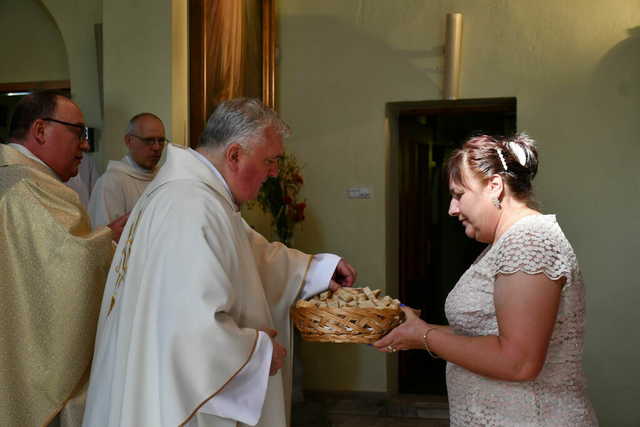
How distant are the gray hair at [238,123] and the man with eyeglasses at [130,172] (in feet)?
4.30

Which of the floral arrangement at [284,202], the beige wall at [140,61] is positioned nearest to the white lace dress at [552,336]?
the beige wall at [140,61]

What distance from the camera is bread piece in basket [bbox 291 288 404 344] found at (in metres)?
2.08

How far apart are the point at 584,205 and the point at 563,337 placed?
3.94m

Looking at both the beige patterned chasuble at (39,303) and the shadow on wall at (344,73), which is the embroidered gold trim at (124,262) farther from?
the shadow on wall at (344,73)

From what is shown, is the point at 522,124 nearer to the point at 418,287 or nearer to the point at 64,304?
the point at 418,287

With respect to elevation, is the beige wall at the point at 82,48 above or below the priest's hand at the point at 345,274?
above

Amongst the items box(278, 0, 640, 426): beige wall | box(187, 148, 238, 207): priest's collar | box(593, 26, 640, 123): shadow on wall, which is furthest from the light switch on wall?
box(187, 148, 238, 207): priest's collar

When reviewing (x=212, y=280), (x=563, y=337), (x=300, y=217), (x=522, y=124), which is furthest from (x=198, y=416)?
(x=522, y=124)

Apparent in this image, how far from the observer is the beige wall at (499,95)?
5.46 metres

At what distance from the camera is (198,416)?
6.47 feet

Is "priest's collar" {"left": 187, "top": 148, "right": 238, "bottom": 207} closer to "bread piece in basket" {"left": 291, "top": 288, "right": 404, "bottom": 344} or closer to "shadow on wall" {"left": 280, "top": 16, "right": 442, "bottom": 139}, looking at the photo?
"bread piece in basket" {"left": 291, "top": 288, "right": 404, "bottom": 344}

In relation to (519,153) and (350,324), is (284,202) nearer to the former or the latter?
(350,324)

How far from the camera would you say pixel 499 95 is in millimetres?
5676

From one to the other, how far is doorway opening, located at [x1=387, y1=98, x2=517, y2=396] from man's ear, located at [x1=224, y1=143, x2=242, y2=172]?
3937mm
